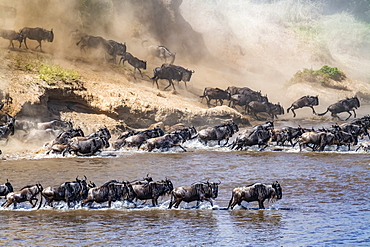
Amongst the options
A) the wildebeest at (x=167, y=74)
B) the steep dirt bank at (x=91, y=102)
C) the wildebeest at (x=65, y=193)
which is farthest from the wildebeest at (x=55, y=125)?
the wildebeest at (x=65, y=193)

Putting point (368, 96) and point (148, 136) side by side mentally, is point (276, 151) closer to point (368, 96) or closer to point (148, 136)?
point (148, 136)

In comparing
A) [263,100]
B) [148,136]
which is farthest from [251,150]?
[263,100]

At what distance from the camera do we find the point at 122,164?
52.3 ft

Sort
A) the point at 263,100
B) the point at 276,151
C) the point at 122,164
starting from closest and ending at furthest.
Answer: the point at 122,164 → the point at 276,151 → the point at 263,100

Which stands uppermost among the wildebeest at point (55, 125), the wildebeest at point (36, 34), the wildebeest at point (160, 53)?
the wildebeest at point (160, 53)

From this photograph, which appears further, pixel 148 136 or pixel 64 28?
pixel 64 28

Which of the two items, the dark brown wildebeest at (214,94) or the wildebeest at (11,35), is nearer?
the wildebeest at (11,35)

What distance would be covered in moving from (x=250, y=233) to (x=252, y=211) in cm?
152

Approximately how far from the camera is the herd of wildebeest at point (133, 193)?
34.8 feet

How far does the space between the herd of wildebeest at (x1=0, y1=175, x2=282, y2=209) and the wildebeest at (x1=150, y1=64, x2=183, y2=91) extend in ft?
57.8

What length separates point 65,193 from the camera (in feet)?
35.2

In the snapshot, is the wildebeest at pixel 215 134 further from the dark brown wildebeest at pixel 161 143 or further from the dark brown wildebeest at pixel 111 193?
the dark brown wildebeest at pixel 111 193

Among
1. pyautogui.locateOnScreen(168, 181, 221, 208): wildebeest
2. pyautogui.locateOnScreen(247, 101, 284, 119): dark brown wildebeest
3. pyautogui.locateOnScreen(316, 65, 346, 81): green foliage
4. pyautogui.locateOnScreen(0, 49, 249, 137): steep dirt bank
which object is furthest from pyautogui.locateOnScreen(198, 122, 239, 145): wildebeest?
pyautogui.locateOnScreen(316, 65, 346, 81): green foliage

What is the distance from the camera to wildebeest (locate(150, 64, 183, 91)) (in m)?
28.6
